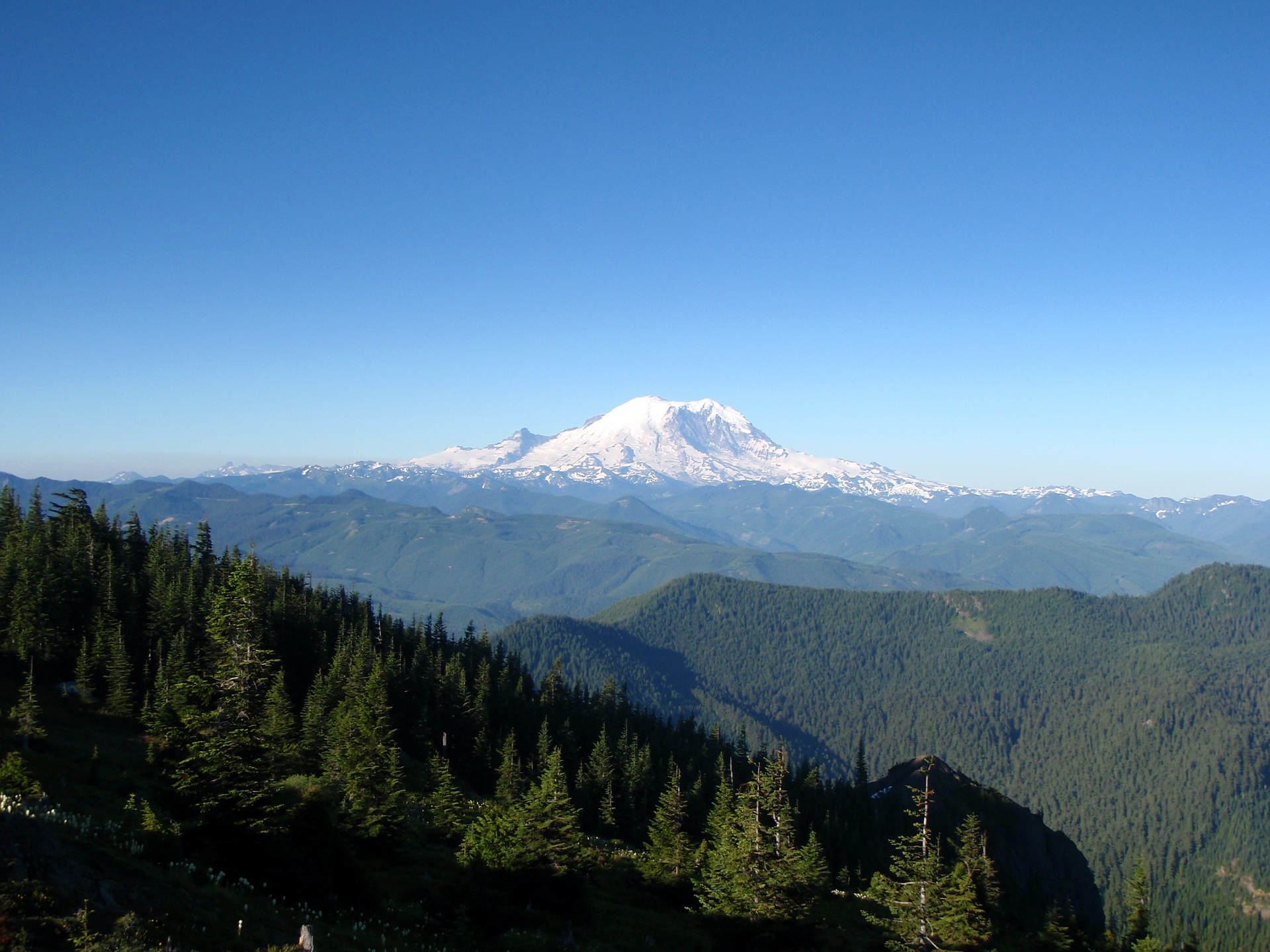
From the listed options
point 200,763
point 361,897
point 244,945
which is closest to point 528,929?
point 361,897

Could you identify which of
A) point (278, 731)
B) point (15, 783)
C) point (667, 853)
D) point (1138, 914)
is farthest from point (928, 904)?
point (1138, 914)

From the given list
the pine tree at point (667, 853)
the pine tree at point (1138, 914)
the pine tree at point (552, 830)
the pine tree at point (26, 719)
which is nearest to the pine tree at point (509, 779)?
the pine tree at point (667, 853)

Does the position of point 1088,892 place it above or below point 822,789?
below

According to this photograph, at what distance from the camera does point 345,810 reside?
3809 cm

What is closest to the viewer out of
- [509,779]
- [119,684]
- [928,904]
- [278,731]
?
[928,904]

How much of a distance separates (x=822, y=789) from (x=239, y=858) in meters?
99.4

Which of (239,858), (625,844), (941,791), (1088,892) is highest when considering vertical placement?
(239,858)

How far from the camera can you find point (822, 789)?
110625 millimetres

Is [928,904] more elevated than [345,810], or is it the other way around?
[345,810]

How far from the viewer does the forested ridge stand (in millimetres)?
24922

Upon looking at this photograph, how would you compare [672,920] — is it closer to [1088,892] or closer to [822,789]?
[822,789]

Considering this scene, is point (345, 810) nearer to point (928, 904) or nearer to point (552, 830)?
point (552, 830)

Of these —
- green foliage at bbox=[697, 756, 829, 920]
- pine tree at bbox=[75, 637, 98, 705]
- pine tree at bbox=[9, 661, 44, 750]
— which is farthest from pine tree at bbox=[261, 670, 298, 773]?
green foliage at bbox=[697, 756, 829, 920]

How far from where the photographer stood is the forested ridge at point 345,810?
81.8 feet
